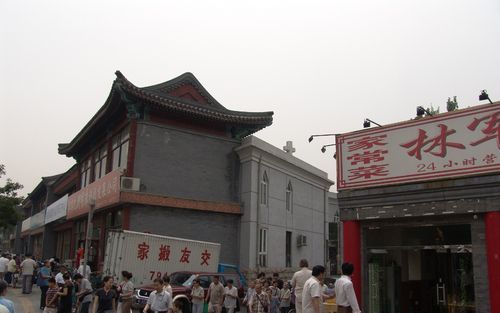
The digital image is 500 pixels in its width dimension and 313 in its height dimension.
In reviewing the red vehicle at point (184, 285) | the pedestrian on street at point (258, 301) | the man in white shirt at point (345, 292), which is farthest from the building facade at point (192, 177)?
the man in white shirt at point (345, 292)

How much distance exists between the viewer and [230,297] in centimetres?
1485

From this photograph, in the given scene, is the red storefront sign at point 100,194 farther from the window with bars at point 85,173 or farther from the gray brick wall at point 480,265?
the gray brick wall at point 480,265

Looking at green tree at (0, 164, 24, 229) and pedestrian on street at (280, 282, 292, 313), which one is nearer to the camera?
pedestrian on street at (280, 282, 292, 313)

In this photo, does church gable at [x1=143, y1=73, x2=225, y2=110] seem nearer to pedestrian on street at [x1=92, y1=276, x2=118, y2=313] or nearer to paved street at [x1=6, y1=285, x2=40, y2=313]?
paved street at [x1=6, y1=285, x2=40, y2=313]

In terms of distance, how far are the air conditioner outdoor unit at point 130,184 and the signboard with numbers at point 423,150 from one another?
10392mm

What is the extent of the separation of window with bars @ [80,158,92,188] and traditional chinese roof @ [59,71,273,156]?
13.8 ft

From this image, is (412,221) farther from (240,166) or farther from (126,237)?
(240,166)

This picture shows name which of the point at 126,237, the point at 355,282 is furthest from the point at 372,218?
the point at 126,237

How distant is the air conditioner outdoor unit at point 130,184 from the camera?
20.5m

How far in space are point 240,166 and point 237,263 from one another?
186 inches

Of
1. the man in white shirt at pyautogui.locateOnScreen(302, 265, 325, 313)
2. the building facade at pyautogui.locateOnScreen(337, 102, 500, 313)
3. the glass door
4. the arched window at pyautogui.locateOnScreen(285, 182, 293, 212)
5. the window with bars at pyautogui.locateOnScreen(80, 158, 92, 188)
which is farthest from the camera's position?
the window with bars at pyautogui.locateOnScreen(80, 158, 92, 188)

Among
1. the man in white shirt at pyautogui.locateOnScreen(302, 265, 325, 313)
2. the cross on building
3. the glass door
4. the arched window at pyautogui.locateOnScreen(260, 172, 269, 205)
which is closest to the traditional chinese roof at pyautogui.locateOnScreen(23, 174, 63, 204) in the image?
the cross on building

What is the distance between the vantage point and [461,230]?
1124 centimetres

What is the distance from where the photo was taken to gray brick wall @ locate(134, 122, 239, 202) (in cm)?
2191
